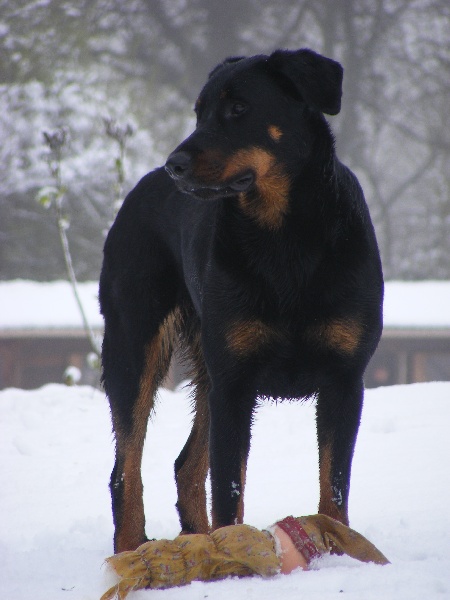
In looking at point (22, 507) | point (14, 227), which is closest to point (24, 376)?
point (14, 227)

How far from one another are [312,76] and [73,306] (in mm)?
19734

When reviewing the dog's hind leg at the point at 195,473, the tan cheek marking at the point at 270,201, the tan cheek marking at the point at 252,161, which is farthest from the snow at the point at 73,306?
the tan cheek marking at the point at 252,161

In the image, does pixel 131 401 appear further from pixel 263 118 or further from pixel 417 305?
pixel 417 305

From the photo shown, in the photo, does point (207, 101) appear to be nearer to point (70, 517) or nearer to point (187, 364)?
point (187, 364)

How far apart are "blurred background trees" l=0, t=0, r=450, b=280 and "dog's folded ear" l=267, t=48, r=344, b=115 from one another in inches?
958

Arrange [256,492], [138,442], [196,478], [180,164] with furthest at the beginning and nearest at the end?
[256,492] → [196,478] → [138,442] → [180,164]

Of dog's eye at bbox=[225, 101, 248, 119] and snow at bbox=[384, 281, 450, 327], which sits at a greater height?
dog's eye at bbox=[225, 101, 248, 119]

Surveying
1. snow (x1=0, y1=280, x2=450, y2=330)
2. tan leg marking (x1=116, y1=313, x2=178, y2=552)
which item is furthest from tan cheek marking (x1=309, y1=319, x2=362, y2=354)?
snow (x1=0, y1=280, x2=450, y2=330)

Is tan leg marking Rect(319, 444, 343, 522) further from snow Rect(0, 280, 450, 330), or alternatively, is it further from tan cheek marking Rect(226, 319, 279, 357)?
snow Rect(0, 280, 450, 330)

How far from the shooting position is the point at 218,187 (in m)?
3.29

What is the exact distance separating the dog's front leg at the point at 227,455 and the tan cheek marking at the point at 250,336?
7.6 inches

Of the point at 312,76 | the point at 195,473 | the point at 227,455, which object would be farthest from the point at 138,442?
the point at 312,76

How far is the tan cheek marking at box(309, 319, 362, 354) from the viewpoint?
344cm

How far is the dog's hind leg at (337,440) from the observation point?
3.49 m
